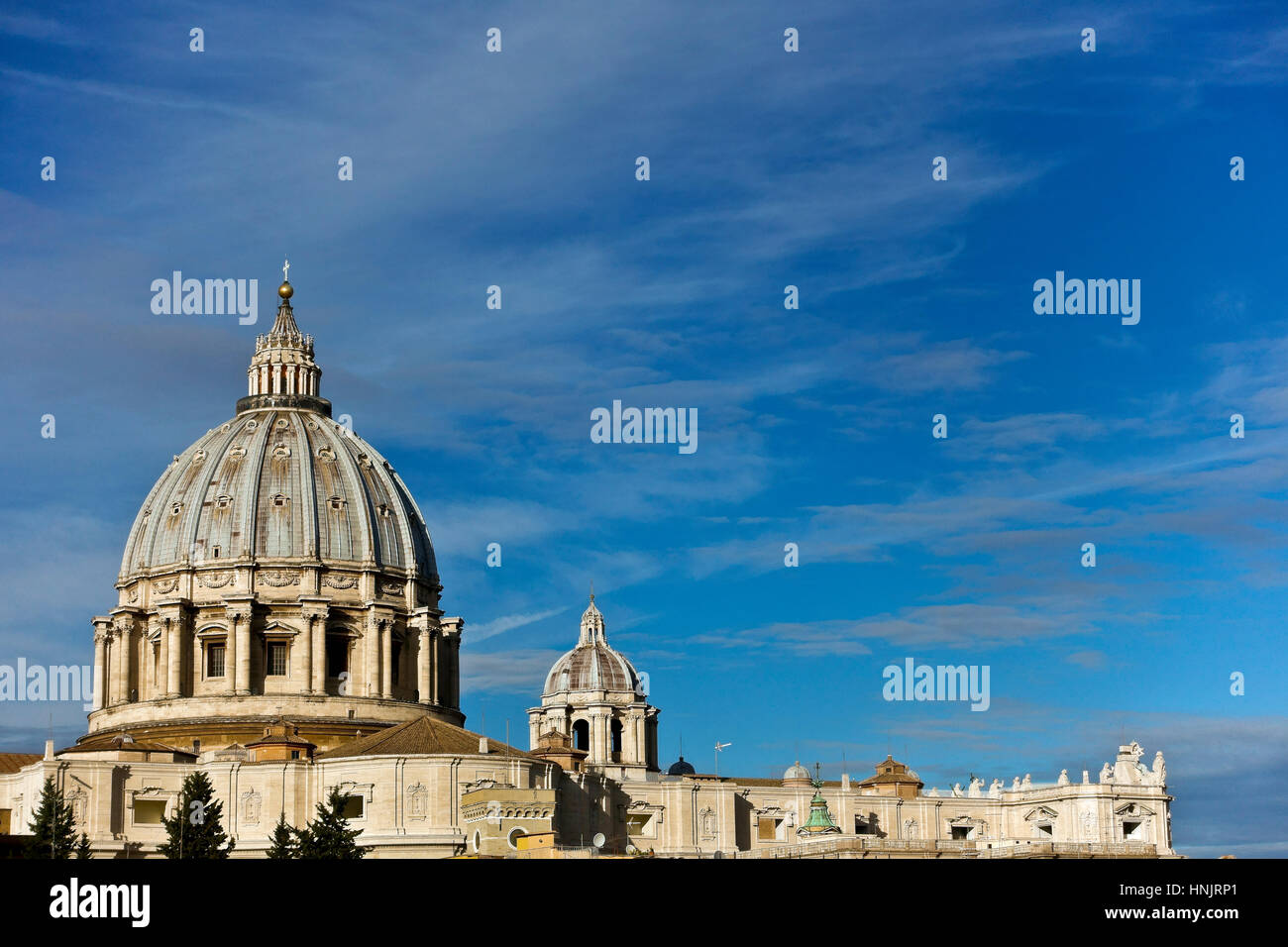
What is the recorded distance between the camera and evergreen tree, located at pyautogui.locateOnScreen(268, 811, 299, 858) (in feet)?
353

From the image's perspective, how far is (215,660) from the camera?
474ft

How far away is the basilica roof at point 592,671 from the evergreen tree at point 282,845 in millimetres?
48637

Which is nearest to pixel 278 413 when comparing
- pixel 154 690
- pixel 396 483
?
pixel 396 483

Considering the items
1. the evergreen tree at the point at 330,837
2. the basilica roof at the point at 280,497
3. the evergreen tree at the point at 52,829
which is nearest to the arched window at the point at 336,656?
the basilica roof at the point at 280,497

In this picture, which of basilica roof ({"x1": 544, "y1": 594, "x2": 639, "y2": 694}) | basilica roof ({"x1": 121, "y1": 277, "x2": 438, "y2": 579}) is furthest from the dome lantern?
basilica roof ({"x1": 544, "y1": 594, "x2": 639, "y2": 694})

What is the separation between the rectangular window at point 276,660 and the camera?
471 feet

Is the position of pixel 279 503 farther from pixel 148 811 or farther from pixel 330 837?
pixel 330 837

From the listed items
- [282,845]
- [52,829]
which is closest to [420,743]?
[282,845]

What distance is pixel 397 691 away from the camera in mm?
147375

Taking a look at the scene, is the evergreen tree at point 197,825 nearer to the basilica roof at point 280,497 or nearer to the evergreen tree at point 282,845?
the evergreen tree at point 282,845
